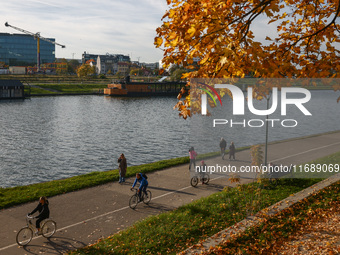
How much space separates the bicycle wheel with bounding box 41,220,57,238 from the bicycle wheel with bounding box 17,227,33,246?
1.42ft

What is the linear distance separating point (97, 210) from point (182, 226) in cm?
442

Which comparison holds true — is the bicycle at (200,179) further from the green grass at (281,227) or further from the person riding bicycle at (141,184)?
the green grass at (281,227)

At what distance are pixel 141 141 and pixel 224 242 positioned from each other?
31183mm

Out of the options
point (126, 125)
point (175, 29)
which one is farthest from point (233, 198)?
point (126, 125)

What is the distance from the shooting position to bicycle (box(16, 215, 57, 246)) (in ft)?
36.2

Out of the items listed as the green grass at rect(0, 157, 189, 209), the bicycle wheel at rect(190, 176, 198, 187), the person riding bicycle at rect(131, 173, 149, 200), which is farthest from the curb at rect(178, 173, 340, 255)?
the green grass at rect(0, 157, 189, 209)

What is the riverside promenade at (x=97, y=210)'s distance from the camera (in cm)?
1130

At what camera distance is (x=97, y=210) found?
14.0 m

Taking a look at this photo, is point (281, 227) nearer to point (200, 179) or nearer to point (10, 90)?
point (200, 179)

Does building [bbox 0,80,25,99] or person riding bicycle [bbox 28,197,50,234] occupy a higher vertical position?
building [bbox 0,80,25,99]

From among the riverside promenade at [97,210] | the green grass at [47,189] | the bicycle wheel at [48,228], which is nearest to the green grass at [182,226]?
the riverside promenade at [97,210]

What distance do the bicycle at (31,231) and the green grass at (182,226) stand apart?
1.77m

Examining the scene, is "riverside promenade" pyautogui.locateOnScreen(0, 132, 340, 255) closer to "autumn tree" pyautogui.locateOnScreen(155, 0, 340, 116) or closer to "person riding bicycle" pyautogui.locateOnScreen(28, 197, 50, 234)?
"person riding bicycle" pyautogui.locateOnScreen(28, 197, 50, 234)

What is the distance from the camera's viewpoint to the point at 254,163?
603 inches
